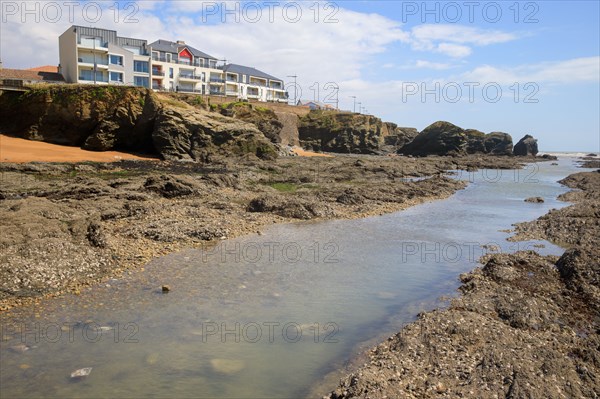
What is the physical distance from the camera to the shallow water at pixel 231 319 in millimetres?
7652

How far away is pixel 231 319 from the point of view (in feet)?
33.4

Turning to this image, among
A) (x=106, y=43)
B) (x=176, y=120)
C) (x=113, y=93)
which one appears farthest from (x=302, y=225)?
(x=106, y=43)

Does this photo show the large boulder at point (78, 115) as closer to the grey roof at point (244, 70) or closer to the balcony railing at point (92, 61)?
the balcony railing at point (92, 61)

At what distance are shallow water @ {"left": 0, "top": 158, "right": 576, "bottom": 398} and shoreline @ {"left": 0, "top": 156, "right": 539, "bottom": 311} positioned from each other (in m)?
1.02

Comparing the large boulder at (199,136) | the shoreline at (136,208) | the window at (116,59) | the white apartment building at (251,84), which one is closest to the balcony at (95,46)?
the window at (116,59)

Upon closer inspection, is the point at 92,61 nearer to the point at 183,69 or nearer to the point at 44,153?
the point at 183,69

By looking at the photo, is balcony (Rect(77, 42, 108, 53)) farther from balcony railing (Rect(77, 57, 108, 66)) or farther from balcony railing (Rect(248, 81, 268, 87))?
balcony railing (Rect(248, 81, 268, 87))

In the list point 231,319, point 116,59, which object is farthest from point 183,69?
point 231,319

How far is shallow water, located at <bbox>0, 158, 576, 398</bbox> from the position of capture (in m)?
7.65

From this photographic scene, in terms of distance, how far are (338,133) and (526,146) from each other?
5455cm

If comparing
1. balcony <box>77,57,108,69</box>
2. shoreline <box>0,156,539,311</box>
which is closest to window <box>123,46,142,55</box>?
balcony <box>77,57,108,69</box>

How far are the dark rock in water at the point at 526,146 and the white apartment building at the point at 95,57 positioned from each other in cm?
9137

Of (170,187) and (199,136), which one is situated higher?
(199,136)

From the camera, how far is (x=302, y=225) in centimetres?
2116
